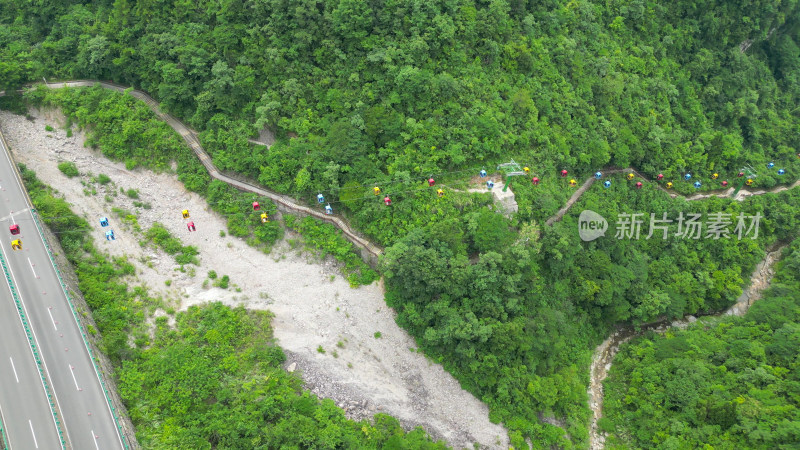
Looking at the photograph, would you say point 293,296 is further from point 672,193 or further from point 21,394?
point 672,193

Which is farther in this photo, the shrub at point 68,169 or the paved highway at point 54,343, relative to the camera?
the shrub at point 68,169

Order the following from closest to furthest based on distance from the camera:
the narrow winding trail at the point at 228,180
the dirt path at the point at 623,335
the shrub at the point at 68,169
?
the dirt path at the point at 623,335 → the narrow winding trail at the point at 228,180 → the shrub at the point at 68,169

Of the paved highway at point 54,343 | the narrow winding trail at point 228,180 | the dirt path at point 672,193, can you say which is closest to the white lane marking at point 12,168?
the paved highway at point 54,343

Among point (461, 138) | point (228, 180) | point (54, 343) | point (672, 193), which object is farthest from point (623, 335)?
point (54, 343)

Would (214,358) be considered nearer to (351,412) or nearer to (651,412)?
(351,412)

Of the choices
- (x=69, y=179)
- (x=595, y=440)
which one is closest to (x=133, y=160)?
(x=69, y=179)

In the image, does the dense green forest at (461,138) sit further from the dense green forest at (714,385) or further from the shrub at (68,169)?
the shrub at (68,169)
